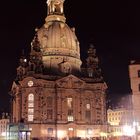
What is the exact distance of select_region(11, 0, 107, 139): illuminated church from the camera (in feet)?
302

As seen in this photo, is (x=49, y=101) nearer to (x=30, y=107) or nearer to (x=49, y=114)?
(x=49, y=114)

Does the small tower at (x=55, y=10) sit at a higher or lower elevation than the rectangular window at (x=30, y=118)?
higher

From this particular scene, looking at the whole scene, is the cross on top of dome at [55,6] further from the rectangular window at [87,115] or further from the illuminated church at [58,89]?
the rectangular window at [87,115]

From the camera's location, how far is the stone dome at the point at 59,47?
102 m

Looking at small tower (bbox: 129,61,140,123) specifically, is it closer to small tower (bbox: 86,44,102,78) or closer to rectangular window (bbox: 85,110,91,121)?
rectangular window (bbox: 85,110,91,121)

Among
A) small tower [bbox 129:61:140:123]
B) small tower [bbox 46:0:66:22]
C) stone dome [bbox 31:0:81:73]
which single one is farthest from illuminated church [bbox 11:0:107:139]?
small tower [bbox 129:61:140:123]

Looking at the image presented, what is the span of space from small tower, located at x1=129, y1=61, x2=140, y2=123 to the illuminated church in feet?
71.5

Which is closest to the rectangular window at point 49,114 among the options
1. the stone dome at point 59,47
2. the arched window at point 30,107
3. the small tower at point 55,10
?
the arched window at point 30,107

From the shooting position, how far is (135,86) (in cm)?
7038

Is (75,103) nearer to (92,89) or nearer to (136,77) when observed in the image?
(92,89)

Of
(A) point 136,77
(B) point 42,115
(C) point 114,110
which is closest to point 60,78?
(B) point 42,115

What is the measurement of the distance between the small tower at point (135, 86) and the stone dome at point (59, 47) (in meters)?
30.8

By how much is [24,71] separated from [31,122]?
51.4 ft

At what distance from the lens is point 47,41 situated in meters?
104
